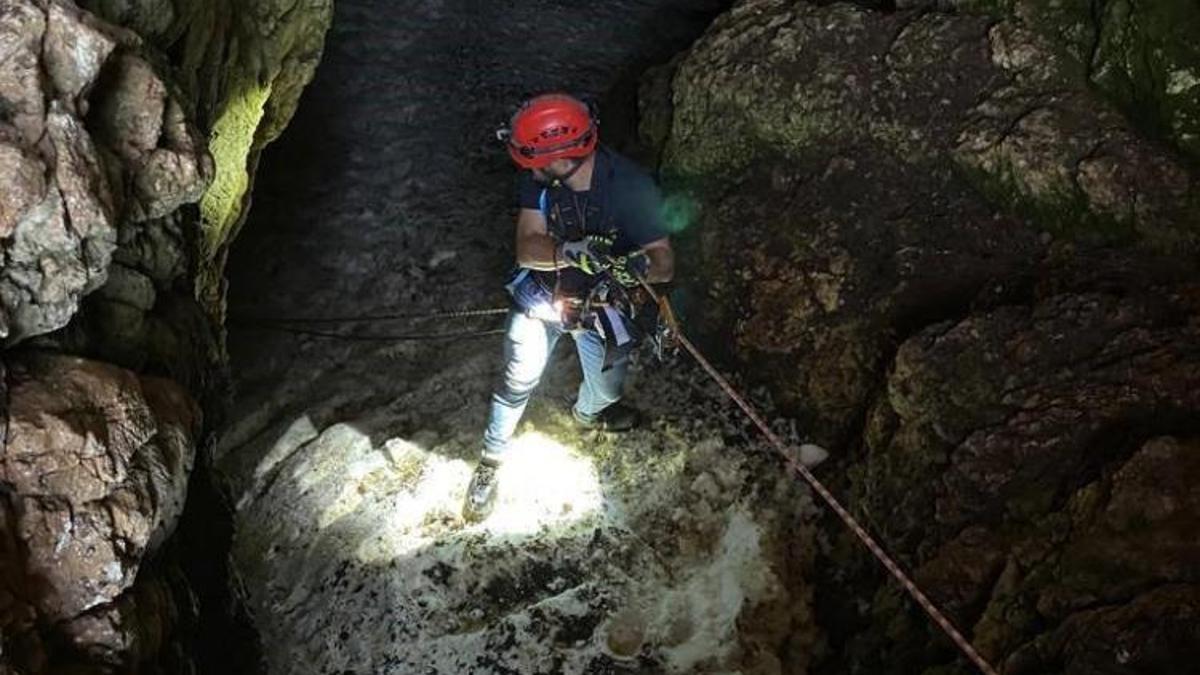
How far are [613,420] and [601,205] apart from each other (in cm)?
182

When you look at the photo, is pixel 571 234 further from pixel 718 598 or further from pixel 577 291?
pixel 718 598

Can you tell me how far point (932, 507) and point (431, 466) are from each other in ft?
10.4

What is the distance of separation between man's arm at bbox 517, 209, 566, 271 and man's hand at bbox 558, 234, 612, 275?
8 cm

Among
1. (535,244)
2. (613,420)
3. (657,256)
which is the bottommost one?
(613,420)

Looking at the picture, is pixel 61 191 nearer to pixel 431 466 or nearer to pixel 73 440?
pixel 73 440

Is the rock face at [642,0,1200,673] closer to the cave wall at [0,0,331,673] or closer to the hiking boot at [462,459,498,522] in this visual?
the hiking boot at [462,459,498,522]

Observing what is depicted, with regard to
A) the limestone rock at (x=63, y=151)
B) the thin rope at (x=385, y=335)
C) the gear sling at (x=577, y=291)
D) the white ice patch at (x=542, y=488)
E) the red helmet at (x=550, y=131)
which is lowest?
the white ice patch at (x=542, y=488)

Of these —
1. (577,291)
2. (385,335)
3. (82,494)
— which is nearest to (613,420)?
(577,291)

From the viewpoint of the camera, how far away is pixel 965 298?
17.3ft

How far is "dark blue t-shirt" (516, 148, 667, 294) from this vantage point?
16.0ft

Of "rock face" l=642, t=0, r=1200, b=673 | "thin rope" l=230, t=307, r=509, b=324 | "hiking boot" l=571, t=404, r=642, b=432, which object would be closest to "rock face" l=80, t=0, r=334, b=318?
"thin rope" l=230, t=307, r=509, b=324

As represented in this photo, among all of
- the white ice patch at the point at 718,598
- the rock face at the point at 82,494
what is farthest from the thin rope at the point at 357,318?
the rock face at the point at 82,494

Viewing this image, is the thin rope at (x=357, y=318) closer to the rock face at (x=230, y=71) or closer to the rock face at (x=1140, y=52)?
the rock face at (x=230, y=71)

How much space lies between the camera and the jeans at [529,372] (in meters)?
5.25
